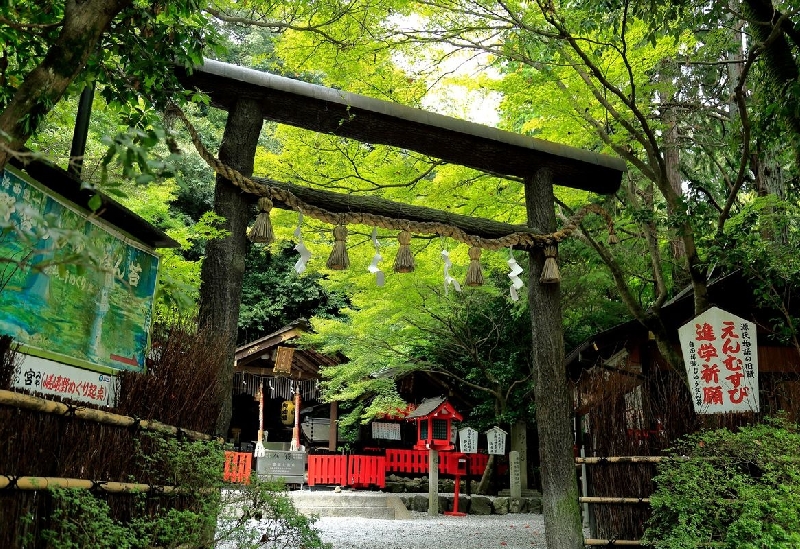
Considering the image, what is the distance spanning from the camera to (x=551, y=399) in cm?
717

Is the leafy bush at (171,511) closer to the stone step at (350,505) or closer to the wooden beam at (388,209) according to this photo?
the wooden beam at (388,209)

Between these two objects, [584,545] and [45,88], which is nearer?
[45,88]

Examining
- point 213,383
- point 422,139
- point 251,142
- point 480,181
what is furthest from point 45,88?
point 480,181

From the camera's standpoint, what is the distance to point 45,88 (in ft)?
9.24

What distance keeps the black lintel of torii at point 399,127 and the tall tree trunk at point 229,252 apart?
0.24 meters

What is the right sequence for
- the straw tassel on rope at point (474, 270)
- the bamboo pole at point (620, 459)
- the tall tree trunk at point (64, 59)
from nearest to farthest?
the tall tree trunk at point (64, 59)
the bamboo pole at point (620, 459)
the straw tassel on rope at point (474, 270)

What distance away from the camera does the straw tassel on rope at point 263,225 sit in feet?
19.6

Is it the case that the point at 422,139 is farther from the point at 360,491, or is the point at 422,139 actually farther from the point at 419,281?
the point at 360,491

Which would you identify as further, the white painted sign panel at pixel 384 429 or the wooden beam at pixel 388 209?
the white painted sign panel at pixel 384 429

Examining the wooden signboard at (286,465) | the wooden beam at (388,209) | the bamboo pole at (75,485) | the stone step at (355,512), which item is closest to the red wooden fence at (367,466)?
the wooden signboard at (286,465)

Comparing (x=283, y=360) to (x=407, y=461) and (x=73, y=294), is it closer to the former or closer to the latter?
(x=407, y=461)

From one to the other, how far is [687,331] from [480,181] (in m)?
3.64

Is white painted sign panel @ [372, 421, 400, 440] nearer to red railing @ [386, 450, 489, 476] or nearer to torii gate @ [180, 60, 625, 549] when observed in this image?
red railing @ [386, 450, 489, 476]

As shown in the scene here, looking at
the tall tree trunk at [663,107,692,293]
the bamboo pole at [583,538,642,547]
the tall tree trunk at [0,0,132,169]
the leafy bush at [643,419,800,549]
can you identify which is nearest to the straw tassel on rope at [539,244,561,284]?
the leafy bush at [643,419,800,549]
